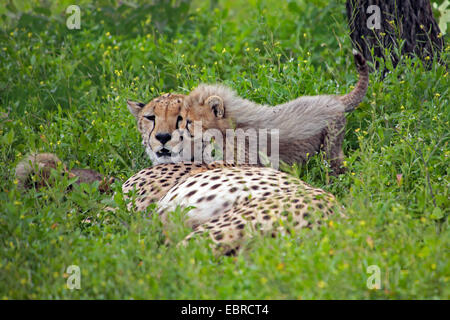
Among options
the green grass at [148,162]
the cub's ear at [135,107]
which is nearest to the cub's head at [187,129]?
the cub's ear at [135,107]

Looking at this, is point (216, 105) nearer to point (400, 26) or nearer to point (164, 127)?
point (164, 127)

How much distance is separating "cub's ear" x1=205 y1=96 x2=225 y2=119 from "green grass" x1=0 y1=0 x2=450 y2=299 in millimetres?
728

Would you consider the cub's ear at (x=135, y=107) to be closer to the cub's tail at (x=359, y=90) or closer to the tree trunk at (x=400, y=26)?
the cub's tail at (x=359, y=90)

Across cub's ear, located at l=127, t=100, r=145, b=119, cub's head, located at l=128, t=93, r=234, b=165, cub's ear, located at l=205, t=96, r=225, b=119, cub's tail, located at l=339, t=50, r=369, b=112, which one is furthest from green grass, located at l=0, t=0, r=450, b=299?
cub's ear, located at l=205, t=96, r=225, b=119

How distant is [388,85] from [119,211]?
2.35m

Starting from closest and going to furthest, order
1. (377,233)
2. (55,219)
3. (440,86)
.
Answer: (377,233)
(55,219)
(440,86)

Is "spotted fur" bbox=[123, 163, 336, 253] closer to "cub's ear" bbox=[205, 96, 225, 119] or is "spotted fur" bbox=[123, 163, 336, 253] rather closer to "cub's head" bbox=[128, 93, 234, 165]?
"cub's head" bbox=[128, 93, 234, 165]

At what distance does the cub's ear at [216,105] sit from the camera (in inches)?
177

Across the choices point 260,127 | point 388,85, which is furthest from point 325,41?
point 260,127

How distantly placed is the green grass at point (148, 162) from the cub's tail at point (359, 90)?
0.13m

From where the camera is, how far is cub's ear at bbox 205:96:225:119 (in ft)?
14.8

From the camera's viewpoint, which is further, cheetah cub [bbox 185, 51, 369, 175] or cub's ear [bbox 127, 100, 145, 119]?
cub's ear [bbox 127, 100, 145, 119]

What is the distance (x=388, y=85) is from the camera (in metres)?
4.99

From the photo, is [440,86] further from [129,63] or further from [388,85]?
[129,63]
